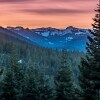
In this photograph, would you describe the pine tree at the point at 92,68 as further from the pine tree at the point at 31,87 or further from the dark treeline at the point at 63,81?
the pine tree at the point at 31,87

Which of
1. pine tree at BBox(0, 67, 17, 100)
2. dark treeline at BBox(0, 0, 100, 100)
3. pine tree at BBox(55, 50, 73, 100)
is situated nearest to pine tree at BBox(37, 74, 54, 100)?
dark treeline at BBox(0, 0, 100, 100)

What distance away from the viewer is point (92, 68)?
3469 centimetres

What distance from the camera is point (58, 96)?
5028 centimetres

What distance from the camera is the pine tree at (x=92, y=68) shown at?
3434cm

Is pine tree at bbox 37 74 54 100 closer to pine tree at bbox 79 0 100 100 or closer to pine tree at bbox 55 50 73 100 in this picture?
pine tree at bbox 55 50 73 100

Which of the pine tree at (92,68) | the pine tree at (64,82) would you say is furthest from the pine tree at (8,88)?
the pine tree at (92,68)

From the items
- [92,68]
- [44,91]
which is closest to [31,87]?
[44,91]

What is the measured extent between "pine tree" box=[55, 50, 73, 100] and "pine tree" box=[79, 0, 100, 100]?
39.4ft

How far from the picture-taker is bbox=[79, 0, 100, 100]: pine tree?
34344mm

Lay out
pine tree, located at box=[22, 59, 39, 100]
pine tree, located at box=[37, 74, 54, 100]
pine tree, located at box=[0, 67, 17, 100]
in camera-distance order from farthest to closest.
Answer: pine tree, located at box=[37, 74, 54, 100]
pine tree, located at box=[22, 59, 39, 100]
pine tree, located at box=[0, 67, 17, 100]

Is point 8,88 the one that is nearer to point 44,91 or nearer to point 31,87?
point 31,87

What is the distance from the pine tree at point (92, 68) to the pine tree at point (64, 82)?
12.0m

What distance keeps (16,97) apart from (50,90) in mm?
8576

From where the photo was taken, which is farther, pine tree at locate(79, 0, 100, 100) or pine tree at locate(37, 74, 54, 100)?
pine tree at locate(37, 74, 54, 100)
